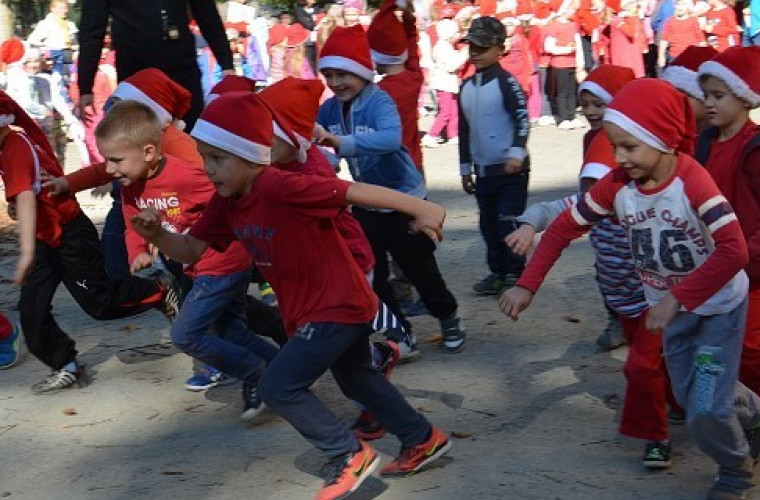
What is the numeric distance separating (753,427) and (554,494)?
0.82 metres

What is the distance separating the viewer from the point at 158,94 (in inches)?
264

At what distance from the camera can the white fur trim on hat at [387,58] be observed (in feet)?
25.5

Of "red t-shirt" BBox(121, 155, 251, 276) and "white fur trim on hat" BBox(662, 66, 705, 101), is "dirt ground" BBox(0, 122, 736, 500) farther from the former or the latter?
"white fur trim on hat" BBox(662, 66, 705, 101)

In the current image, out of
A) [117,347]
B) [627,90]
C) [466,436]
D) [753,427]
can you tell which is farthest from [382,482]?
[117,347]

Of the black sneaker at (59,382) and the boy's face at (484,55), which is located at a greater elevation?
the boy's face at (484,55)

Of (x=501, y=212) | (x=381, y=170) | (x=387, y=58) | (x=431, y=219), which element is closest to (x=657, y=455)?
(x=431, y=219)

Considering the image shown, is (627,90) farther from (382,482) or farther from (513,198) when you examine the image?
(513,198)

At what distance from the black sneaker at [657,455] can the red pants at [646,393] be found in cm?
2

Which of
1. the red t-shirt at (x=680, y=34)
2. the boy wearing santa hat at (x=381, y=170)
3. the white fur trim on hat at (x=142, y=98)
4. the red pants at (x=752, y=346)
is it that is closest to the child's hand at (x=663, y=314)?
the red pants at (x=752, y=346)

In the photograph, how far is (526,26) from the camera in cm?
1950

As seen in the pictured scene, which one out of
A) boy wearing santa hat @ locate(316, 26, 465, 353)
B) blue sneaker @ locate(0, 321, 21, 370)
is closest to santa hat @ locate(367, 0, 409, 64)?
boy wearing santa hat @ locate(316, 26, 465, 353)

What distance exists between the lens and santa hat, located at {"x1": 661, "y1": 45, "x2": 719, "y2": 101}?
5840mm

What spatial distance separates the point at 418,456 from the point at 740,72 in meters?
2.07

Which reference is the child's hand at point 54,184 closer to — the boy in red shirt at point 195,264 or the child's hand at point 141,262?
the boy in red shirt at point 195,264
